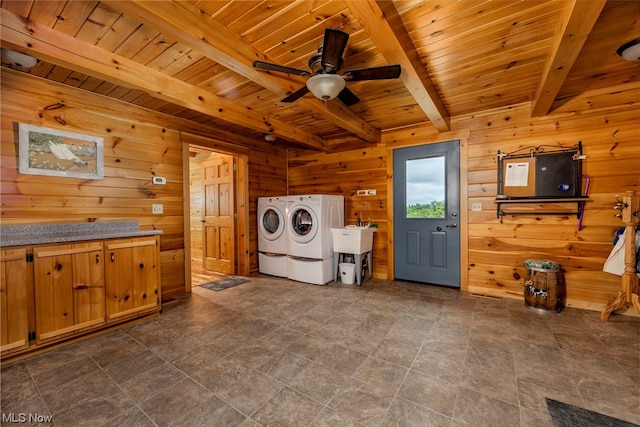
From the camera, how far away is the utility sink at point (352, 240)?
368 cm

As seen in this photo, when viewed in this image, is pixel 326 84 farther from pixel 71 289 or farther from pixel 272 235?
pixel 272 235

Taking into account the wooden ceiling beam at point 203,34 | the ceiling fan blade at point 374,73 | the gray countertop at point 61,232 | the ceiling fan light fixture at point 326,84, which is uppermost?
the wooden ceiling beam at point 203,34

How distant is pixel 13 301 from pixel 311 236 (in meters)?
2.84

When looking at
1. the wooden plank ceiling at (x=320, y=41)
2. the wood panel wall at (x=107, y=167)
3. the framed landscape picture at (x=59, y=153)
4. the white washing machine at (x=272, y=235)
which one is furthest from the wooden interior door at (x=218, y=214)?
the framed landscape picture at (x=59, y=153)

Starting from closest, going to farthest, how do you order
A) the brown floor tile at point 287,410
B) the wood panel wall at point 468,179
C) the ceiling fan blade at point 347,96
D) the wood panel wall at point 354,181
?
the brown floor tile at point 287,410 → the ceiling fan blade at point 347,96 → the wood panel wall at point 468,179 → the wood panel wall at point 354,181

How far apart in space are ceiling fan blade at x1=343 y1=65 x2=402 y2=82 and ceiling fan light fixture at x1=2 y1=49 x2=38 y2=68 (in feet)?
7.85

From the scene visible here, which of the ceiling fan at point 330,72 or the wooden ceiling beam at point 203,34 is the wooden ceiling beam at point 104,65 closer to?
the wooden ceiling beam at point 203,34

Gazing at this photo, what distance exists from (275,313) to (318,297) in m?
0.66

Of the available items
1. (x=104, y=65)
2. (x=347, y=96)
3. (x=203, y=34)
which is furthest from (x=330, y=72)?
(x=104, y=65)

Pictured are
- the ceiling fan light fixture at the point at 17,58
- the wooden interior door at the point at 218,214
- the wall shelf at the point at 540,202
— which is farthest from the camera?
the wooden interior door at the point at 218,214

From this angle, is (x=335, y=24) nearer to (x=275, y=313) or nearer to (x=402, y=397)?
(x=402, y=397)

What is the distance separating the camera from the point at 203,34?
5.49 feet

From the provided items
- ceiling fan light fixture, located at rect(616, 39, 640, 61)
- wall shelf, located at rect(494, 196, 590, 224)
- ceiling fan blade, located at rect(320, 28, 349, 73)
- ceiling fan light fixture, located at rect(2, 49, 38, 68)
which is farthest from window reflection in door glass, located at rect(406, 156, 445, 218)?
ceiling fan light fixture, located at rect(2, 49, 38, 68)

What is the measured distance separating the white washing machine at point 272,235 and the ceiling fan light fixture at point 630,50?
3643 millimetres
